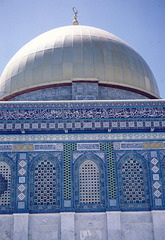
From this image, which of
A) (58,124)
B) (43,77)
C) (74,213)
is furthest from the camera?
(43,77)

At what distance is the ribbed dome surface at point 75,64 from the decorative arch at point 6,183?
2895 mm

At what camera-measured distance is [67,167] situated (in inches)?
382

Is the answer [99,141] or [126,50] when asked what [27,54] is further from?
[99,141]

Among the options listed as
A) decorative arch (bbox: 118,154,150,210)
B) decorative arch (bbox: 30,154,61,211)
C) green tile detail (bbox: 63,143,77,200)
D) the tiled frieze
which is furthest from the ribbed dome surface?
decorative arch (bbox: 118,154,150,210)

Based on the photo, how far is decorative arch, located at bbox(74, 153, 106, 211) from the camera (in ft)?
31.1

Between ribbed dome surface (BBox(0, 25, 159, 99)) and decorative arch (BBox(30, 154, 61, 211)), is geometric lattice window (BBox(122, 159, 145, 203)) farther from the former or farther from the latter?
ribbed dome surface (BBox(0, 25, 159, 99))

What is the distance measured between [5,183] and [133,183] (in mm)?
2971

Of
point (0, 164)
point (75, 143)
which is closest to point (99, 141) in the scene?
point (75, 143)

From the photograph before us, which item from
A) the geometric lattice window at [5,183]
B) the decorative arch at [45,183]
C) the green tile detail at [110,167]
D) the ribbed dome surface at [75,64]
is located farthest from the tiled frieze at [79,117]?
the ribbed dome surface at [75,64]

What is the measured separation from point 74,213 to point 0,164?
6.85 feet

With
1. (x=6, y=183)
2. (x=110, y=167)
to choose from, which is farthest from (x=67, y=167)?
(x=6, y=183)

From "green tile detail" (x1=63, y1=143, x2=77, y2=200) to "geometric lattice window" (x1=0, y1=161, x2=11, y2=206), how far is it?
1300 millimetres

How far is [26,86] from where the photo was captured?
11.9m

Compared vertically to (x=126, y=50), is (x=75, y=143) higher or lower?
lower
